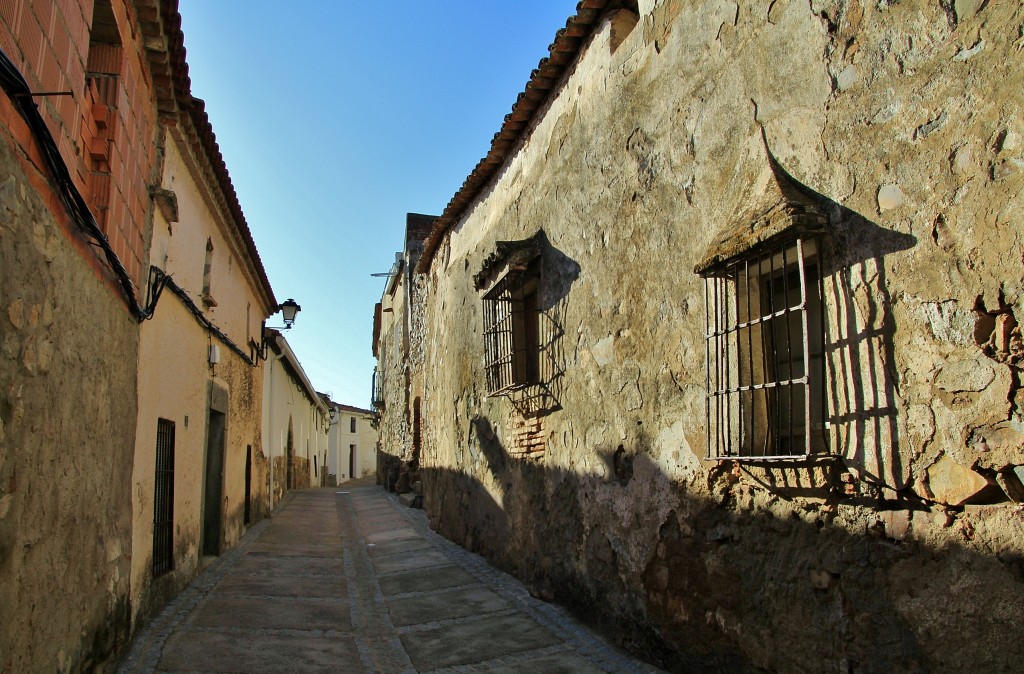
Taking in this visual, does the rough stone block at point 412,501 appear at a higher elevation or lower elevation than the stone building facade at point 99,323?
lower

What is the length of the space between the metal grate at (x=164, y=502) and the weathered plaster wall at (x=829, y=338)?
314 cm

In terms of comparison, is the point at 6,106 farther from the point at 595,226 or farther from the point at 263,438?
the point at 263,438

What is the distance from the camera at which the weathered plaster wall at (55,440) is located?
293 cm

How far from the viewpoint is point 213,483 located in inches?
352

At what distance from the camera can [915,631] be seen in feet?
9.69

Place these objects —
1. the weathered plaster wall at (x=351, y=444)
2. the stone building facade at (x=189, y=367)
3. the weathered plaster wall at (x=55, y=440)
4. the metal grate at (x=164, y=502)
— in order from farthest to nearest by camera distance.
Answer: the weathered plaster wall at (x=351, y=444) < the metal grate at (x=164, y=502) < the stone building facade at (x=189, y=367) < the weathered plaster wall at (x=55, y=440)

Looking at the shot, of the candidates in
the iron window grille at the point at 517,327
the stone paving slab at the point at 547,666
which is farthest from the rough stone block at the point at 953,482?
the iron window grille at the point at 517,327

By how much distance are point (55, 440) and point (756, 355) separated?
341 cm

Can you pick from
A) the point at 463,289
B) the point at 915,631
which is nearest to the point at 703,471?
the point at 915,631

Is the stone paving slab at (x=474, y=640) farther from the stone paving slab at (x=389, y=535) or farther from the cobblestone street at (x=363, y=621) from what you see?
the stone paving slab at (x=389, y=535)

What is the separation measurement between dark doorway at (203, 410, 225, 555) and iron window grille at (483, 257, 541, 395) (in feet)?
11.4

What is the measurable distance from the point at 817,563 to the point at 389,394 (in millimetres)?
18053

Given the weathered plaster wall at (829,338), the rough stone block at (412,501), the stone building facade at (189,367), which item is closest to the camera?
the weathered plaster wall at (829,338)

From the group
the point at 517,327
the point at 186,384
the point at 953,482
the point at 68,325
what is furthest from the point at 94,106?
the point at 953,482
